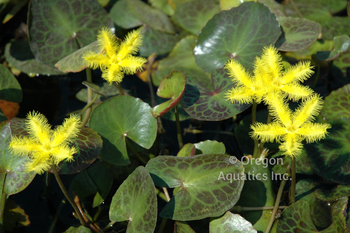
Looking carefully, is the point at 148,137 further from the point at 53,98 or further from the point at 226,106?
the point at 53,98

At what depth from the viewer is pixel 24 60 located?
3.15 m

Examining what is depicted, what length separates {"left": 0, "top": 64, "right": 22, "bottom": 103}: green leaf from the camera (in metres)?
2.54

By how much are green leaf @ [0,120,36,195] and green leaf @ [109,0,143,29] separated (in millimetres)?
1900

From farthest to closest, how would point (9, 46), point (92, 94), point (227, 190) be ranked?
point (9, 46)
point (92, 94)
point (227, 190)

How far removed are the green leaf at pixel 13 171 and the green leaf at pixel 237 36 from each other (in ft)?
5.50

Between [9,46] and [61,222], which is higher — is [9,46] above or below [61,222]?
above

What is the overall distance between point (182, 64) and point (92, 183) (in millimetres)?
1540

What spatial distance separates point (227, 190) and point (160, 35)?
214 cm

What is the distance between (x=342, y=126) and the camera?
90.7 inches

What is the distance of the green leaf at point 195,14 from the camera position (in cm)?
344

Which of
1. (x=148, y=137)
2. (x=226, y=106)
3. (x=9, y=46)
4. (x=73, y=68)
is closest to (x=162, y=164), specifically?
(x=148, y=137)

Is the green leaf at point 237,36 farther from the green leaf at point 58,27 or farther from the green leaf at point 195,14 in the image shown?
the green leaf at point 58,27

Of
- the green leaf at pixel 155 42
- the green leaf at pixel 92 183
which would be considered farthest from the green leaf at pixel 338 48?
the green leaf at pixel 92 183

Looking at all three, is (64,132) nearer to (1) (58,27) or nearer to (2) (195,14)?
(1) (58,27)
